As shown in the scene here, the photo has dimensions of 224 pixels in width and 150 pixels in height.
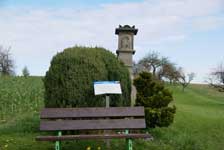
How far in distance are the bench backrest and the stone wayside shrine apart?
3776 mm

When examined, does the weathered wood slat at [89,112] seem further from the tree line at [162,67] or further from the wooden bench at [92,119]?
the tree line at [162,67]

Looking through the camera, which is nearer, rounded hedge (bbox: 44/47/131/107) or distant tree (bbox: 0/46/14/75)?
rounded hedge (bbox: 44/47/131/107)

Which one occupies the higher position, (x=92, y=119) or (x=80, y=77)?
(x=80, y=77)

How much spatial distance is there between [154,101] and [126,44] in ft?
8.83

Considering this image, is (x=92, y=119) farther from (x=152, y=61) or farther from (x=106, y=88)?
(x=152, y=61)

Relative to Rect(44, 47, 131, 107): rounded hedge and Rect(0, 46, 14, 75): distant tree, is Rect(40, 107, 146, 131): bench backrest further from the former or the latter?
Rect(0, 46, 14, 75): distant tree

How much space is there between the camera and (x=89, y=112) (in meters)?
8.05

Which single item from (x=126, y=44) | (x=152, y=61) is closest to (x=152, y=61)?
(x=152, y=61)

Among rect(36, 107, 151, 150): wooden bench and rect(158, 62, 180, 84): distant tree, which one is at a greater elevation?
rect(158, 62, 180, 84): distant tree

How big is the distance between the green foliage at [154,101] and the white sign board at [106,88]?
1.40m

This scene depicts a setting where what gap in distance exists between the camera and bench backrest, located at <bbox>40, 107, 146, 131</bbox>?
7.79m

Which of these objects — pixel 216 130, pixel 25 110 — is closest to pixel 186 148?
pixel 216 130

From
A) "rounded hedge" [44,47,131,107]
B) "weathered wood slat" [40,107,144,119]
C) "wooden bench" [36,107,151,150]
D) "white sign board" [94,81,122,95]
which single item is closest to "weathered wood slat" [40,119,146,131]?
"wooden bench" [36,107,151,150]

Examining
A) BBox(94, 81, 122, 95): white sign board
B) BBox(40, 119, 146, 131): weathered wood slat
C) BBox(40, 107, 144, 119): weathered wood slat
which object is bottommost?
BBox(40, 119, 146, 131): weathered wood slat
